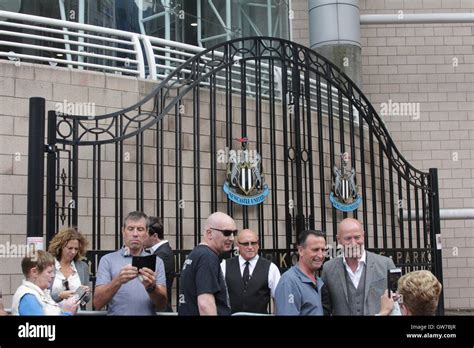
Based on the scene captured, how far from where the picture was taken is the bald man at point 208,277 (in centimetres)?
434

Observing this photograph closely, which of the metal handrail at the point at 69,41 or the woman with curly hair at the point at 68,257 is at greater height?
the metal handrail at the point at 69,41

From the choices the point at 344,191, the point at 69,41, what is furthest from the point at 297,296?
the point at 344,191

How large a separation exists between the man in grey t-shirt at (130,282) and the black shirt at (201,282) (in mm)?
343

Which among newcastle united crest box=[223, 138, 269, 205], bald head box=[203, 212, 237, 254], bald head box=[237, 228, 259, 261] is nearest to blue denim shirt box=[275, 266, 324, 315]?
bald head box=[203, 212, 237, 254]

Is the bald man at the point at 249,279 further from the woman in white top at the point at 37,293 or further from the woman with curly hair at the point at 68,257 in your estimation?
the woman in white top at the point at 37,293

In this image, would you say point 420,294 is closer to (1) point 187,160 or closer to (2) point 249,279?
(2) point 249,279

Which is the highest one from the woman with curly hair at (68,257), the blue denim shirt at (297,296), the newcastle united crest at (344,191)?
the newcastle united crest at (344,191)

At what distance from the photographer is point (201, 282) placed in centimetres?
436

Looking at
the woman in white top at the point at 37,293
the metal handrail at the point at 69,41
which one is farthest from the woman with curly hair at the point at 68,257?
the metal handrail at the point at 69,41

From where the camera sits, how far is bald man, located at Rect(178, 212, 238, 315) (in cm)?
434

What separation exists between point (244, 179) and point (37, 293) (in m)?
4.23
